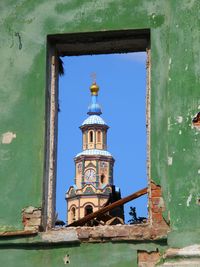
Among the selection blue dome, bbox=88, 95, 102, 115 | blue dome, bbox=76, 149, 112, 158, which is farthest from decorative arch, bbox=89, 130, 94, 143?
blue dome, bbox=88, 95, 102, 115

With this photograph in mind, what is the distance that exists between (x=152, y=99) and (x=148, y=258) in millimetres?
1364

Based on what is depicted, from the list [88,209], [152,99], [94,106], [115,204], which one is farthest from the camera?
[94,106]

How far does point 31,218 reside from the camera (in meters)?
6.37

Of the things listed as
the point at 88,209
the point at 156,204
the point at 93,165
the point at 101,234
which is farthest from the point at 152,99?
the point at 93,165

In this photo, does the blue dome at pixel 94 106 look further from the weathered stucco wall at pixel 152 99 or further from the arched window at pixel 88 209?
the weathered stucco wall at pixel 152 99

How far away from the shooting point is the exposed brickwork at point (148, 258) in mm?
6113

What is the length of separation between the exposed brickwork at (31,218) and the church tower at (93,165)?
170 ft

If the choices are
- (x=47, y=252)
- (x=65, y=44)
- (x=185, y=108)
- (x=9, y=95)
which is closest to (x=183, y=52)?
(x=185, y=108)

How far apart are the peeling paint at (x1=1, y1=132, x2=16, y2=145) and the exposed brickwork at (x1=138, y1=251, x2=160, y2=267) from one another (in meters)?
1.49

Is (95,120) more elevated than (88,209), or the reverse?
(95,120)

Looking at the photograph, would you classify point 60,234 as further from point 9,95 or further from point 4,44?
point 4,44

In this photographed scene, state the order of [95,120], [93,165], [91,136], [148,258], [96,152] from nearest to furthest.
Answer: [148,258], [93,165], [96,152], [91,136], [95,120]

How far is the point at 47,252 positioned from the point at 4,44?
76.8 inches

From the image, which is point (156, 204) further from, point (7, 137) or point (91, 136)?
point (91, 136)
